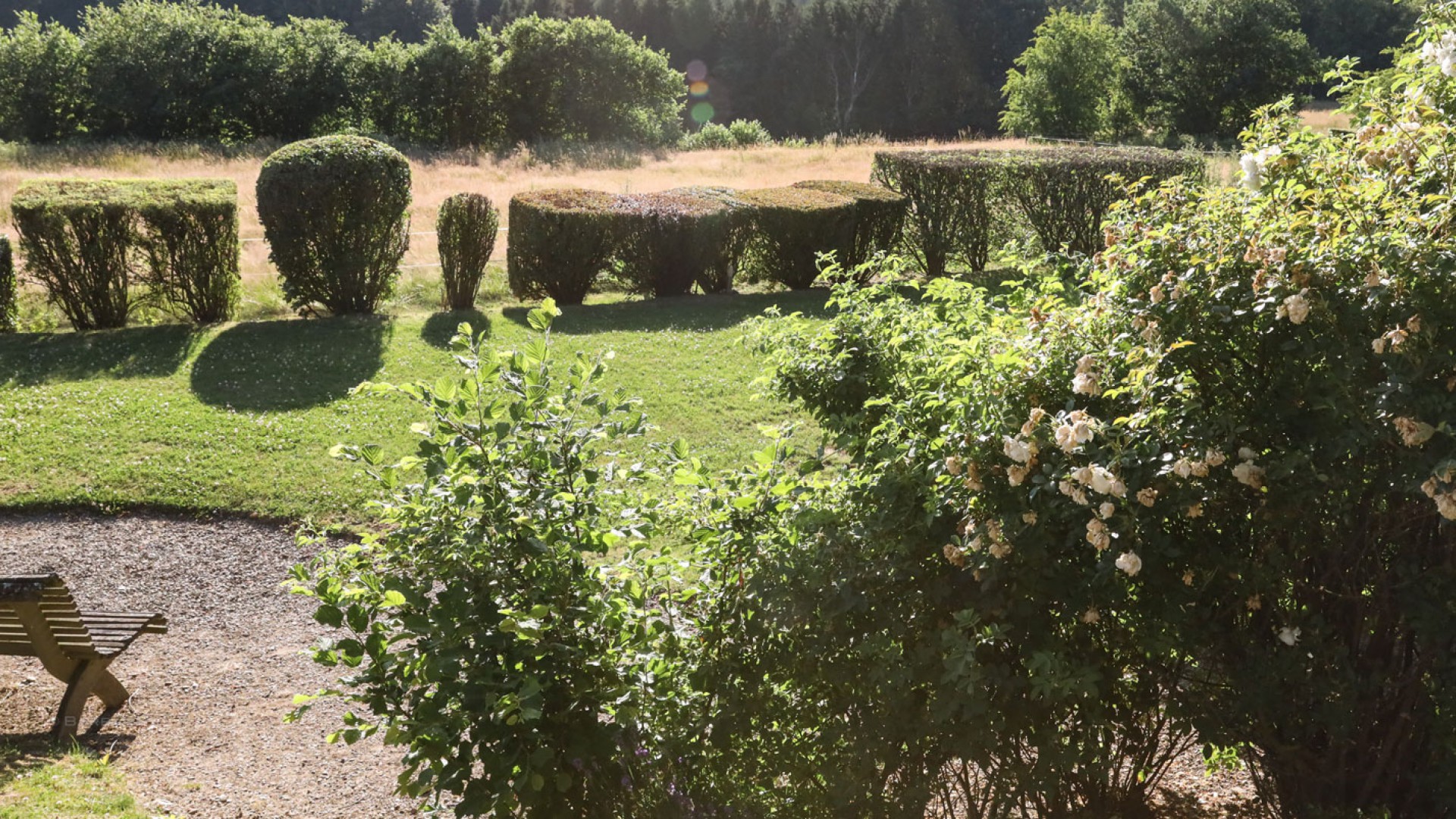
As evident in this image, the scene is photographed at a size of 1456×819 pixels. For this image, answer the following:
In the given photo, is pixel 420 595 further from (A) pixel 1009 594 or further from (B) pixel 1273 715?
(B) pixel 1273 715

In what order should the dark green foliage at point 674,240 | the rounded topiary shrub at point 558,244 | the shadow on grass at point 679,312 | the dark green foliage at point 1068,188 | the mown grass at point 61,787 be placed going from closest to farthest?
1. the mown grass at point 61,787
2. the shadow on grass at point 679,312
3. the rounded topiary shrub at point 558,244
4. the dark green foliage at point 674,240
5. the dark green foliage at point 1068,188

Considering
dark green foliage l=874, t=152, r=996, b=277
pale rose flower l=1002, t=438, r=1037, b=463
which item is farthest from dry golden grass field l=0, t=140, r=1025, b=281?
pale rose flower l=1002, t=438, r=1037, b=463

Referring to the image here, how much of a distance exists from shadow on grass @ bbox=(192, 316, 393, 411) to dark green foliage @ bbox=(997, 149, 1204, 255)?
8.52 meters

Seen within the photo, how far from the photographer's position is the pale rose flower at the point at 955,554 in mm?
2418

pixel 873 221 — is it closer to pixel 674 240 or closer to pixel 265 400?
pixel 674 240

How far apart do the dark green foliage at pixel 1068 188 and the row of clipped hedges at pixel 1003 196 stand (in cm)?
1

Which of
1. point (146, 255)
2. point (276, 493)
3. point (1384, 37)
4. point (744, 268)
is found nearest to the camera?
point (276, 493)

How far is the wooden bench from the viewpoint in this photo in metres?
4.52

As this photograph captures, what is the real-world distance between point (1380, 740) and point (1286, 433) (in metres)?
1.02

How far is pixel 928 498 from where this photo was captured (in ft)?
8.59

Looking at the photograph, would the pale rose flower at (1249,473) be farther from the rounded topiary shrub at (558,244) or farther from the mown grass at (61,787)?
the rounded topiary shrub at (558,244)

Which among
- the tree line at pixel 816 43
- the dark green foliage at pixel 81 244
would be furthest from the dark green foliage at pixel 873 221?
the tree line at pixel 816 43

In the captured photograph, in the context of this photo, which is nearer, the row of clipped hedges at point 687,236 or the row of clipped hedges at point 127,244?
the row of clipped hedges at point 127,244

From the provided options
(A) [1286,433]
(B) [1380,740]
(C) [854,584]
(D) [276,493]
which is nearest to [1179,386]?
(A) [1286,433]
